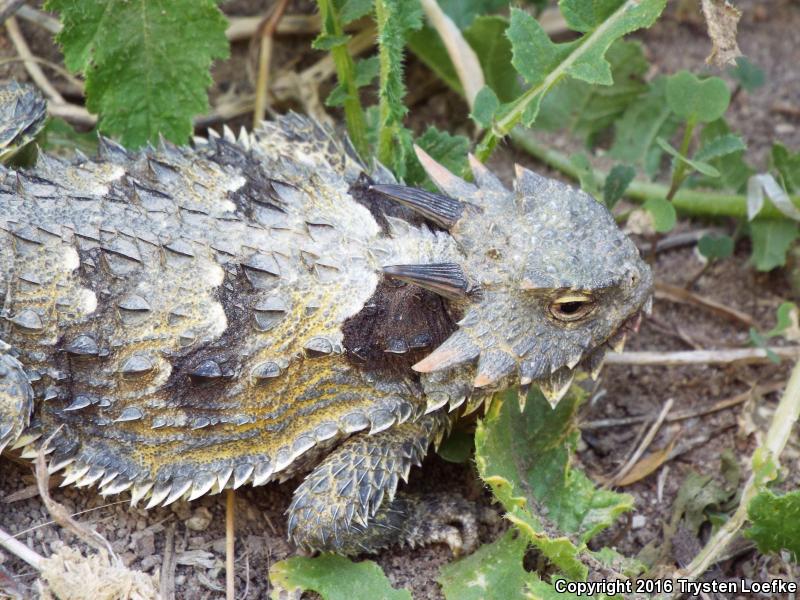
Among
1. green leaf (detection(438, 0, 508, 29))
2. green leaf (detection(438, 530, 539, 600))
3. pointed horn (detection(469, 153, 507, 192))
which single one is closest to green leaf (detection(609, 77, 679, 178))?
green leaf (detection(438, 0, 508, 29))

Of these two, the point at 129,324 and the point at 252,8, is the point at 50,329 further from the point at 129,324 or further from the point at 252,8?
the point at 252,8

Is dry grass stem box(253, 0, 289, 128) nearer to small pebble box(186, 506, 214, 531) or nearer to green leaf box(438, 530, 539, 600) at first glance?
small pebble box(186, 506, 214, 531)

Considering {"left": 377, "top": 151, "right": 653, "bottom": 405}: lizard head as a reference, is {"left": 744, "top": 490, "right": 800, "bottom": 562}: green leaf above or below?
below

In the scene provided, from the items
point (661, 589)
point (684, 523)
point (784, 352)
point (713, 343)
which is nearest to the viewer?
point (661, 589)

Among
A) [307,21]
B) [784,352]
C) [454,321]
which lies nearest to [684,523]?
[784,352]

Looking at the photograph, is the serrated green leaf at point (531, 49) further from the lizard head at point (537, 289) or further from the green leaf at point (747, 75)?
the green leaf at point (747, 75)

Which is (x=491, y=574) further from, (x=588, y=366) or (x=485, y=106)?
(x=485, y=106)
